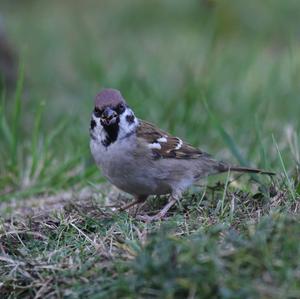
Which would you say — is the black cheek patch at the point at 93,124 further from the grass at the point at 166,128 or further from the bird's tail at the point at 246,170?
the bird's tail at the point at 246,170

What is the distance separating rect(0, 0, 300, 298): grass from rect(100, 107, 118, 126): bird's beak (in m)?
0.50

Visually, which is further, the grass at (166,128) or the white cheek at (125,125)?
the white cheek at (125,125)

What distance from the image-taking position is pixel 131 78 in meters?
6.74

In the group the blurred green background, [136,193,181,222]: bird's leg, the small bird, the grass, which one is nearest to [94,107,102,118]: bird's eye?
the small bird

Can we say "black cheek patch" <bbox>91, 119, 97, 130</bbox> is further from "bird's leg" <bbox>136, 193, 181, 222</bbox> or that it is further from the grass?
"bird's leg" <bbox>136, 193, 181, 222</bbox>

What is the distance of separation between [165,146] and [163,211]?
612mm

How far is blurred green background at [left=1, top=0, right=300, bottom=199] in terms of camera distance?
583 centimetres

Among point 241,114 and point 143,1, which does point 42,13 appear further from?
point 241,114

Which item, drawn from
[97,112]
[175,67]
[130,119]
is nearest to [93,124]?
[97,112]

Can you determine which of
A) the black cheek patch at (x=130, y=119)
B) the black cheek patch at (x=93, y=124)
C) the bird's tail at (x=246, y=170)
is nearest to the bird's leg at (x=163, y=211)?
the bird's tail at (x=246, y=170)

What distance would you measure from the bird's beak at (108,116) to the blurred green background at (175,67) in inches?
28.3

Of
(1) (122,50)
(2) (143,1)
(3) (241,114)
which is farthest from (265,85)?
(2) (143,1)

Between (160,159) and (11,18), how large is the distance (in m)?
6.73

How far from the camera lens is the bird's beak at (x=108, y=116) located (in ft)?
13.5
